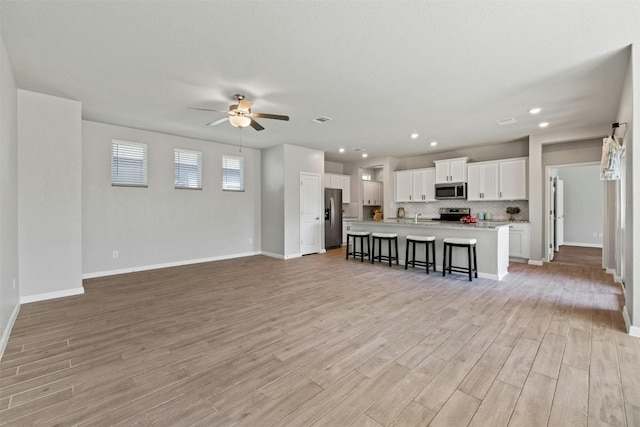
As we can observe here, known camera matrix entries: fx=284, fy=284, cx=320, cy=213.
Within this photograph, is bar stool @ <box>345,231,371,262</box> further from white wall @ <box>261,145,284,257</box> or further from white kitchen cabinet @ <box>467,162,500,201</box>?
white kitchen cabinet @ <box>467,162,500,201</box>

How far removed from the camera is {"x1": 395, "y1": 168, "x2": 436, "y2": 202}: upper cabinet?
8117 millimetres

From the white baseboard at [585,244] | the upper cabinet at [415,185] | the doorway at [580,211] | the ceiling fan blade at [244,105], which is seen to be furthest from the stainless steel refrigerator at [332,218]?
the white baseboard at [585,244]

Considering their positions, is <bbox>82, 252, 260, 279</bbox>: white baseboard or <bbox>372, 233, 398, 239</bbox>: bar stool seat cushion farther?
<bbox>372, 233, 398, 239</bbox>: bar stool seat cushion

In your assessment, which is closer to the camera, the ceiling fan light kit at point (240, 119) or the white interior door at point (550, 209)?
the ceiling fan light kit at point (240, 119)

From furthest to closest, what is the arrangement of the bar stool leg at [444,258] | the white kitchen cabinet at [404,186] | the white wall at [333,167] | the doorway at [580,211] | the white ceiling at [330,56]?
the white wall at [333,167] < the white kitchen cabinet at [404,186] < the doorway at [580,211] < the bar stool leg at [444,258] < the white ceiling at [330,56]

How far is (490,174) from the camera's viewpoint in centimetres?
697

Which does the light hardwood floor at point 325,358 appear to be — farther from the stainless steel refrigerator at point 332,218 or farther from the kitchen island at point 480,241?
the stainless steel refrigerator at point 332,218

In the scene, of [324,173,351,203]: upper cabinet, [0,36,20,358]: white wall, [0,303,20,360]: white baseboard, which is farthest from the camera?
[324,173,351,203]: upper cabinet

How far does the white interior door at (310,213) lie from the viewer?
7422 mm

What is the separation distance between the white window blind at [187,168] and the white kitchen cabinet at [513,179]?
717 cm

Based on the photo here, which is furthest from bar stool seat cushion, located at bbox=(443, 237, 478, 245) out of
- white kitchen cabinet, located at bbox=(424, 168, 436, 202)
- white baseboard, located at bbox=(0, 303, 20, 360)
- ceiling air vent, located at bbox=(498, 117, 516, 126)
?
white baseboard, located at bbox=(0, 303, 20, 360)

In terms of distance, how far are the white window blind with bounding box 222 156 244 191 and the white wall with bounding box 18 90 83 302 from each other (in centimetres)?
310

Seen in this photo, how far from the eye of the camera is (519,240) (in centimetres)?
642

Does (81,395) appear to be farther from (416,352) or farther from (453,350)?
(453,350)
